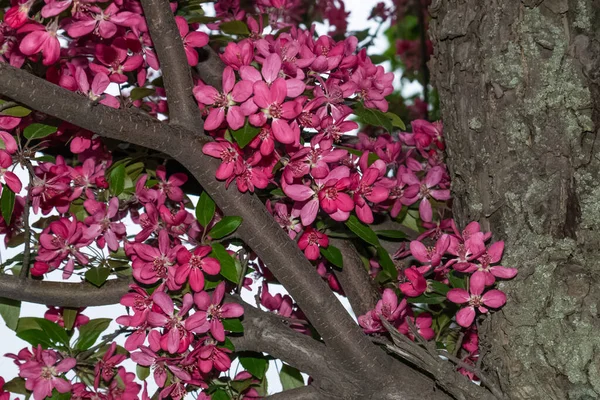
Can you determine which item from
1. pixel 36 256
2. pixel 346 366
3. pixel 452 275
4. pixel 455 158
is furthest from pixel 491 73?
pixel 36 256

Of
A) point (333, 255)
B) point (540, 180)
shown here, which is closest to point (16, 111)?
point (333, 255)

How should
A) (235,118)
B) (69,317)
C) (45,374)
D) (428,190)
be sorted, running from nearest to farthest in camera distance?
(235,118) → (45,374) → (69,317) → (428,190)

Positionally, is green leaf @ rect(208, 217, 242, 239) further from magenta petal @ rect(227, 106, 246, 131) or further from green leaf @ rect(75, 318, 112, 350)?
green leaf @ rect(75, 318, 112, 350)

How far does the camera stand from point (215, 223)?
5.55 feet

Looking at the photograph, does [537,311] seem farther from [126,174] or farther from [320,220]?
[126,174]

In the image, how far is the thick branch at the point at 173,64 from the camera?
5.15ft

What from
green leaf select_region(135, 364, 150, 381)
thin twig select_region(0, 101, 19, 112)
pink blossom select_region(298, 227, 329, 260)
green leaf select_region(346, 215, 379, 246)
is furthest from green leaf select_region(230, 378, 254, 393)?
thin twig select_region(0, 101, 19, 112)

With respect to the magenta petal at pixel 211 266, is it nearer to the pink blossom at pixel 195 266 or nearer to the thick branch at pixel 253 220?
the pink blossom at pixel 195 266

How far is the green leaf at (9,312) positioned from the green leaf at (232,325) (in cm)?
60

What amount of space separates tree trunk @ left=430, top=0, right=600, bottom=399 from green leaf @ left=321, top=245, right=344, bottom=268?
32cm

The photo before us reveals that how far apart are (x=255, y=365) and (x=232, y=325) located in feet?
0.83

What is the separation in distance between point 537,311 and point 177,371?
79 cm

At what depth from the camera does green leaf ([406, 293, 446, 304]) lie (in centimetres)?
184

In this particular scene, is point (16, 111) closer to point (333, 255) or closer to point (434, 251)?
point (333, 255)
